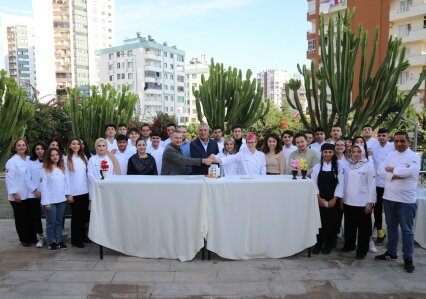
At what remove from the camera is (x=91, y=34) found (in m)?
83.1

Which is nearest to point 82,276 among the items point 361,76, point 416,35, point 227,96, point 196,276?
point 196,276

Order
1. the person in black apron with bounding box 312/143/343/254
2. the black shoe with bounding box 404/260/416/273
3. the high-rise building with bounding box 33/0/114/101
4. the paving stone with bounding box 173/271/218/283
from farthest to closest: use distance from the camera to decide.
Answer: the high-rise building with bounding box 33/0/114/101, the person in black apron with bounding box 312/143/343/254, the black shoe with bounding box 404/260/416/273, the paving stone with bounding box 173/271/218/283

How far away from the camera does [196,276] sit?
438cm

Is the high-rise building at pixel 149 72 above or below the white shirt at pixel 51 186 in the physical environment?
above

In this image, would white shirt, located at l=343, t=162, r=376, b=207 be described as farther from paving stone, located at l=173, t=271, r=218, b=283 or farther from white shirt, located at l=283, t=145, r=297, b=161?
paving stone, located at l=173, t=271, r=218, b=283

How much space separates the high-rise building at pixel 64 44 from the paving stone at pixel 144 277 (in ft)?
260

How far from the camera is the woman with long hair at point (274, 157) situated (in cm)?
591

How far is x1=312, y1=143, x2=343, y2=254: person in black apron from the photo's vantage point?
5.09 metres

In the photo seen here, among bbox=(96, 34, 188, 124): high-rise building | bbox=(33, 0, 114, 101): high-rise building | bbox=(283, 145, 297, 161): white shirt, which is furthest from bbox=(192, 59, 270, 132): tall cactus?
bbox=(33, 0, 114, 101): high-rise building

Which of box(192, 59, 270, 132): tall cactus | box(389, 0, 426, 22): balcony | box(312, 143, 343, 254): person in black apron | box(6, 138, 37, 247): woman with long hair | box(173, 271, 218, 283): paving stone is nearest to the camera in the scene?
box(173, 271, 218, 283): paving stone

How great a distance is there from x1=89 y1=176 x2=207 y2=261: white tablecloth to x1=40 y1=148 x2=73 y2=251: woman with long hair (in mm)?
685

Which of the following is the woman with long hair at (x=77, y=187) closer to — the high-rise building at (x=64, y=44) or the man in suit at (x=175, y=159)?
the man in suit at (x=175, y=159)

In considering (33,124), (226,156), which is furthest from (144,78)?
(226,156)

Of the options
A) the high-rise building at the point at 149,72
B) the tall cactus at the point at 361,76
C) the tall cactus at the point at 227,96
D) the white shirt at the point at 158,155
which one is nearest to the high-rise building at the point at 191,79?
the high-rise building at the point at 149,72
